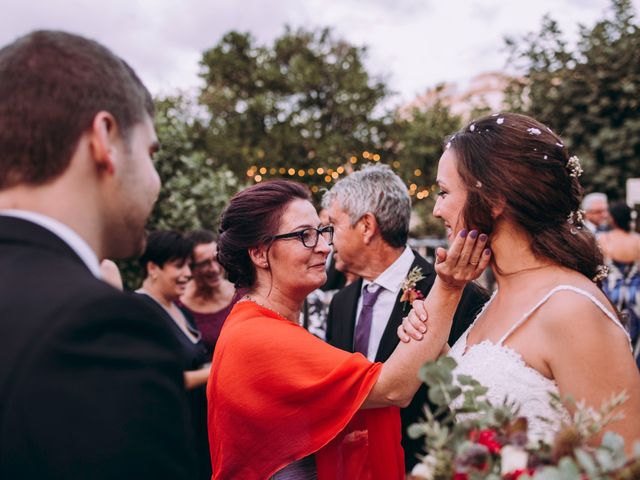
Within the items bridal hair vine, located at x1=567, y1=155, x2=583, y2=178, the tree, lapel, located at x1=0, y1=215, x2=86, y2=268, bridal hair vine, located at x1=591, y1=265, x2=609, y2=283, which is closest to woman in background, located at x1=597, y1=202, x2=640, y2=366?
bridal hair vine, located at x1=591, y1=265, x2=609, y2=283

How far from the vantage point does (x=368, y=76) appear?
1014 inches

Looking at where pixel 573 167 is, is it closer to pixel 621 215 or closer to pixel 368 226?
pixel 368 226

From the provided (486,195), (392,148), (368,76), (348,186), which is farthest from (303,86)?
(486,195)

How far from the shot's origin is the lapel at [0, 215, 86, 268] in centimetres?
120

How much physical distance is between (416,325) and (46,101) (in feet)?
5.18

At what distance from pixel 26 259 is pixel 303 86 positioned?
2503 cm

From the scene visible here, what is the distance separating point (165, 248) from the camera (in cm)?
502

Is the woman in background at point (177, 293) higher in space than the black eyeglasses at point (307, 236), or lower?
lower

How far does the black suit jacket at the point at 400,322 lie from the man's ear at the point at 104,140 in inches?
76.7

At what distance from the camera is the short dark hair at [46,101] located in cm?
121

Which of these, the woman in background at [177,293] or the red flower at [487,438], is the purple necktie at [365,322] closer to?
the woman in background at [177,293]

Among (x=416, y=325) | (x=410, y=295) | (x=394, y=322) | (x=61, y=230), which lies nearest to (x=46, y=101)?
(x=61, y=230)

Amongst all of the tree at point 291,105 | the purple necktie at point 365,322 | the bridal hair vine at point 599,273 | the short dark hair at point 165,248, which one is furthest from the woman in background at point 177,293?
the tree at point 291,105

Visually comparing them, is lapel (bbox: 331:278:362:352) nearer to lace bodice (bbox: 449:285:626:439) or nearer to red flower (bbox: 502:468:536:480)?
Answer: lace bodice (bbox: 449:285:626:439)
